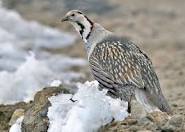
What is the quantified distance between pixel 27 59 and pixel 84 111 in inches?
203

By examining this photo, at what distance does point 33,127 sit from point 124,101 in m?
0.97

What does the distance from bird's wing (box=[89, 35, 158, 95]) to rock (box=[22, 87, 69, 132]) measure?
→ 60 centimetres

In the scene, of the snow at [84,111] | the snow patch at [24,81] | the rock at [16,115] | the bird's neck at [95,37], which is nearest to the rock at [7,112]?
the rock at [16,115]

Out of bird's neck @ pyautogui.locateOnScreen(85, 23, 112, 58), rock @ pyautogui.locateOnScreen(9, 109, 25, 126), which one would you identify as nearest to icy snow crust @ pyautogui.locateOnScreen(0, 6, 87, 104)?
rock @ pyautogui.locateOnScreen(9, 109, 25, 126)

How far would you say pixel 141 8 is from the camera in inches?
792

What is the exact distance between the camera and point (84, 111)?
300 inches

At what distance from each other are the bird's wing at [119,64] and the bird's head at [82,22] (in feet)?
1.27

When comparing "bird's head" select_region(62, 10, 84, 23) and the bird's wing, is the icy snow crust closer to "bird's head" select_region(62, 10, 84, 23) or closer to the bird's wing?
"bird's head" select_region(62, 10, 84, 23)

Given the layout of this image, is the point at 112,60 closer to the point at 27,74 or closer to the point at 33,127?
the point at 33,127

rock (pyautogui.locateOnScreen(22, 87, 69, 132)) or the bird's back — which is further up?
the bird's back

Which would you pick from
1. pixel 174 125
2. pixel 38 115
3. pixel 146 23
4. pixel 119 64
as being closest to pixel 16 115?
pixel 38 115

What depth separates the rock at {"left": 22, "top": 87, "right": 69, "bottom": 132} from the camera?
809cm

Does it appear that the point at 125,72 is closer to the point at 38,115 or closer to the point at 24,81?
the point at 38,115

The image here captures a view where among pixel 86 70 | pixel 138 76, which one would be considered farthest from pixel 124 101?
pixel 86 70
